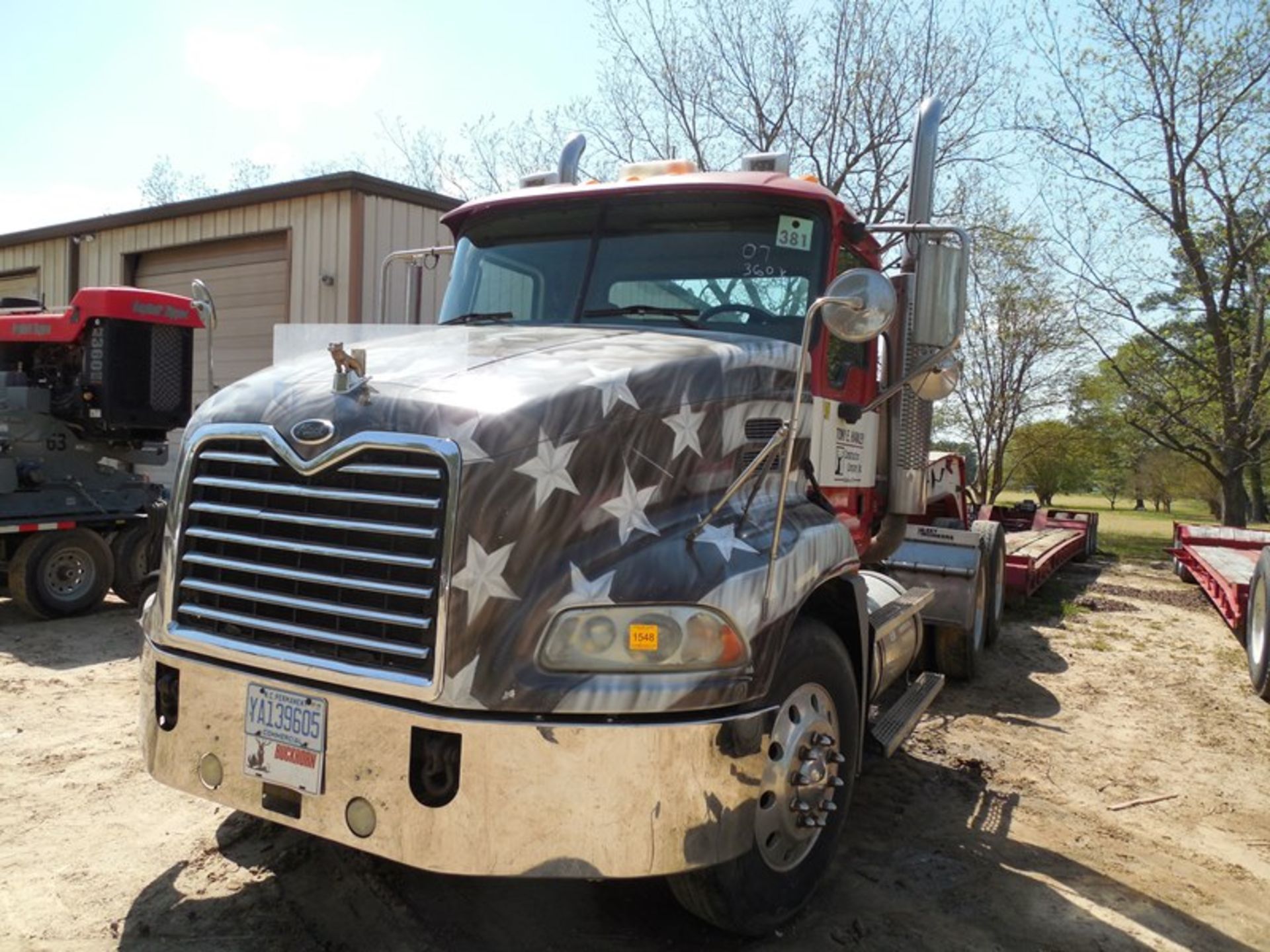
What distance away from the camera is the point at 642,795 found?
2.42 metres

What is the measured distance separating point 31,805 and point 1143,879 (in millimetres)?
4615

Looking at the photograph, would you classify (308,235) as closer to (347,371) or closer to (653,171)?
(653,171)

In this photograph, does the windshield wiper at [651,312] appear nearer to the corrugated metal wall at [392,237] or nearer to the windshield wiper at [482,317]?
the windshield wiper at [482,317]

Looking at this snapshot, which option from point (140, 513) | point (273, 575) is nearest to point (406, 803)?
point (273, 575)

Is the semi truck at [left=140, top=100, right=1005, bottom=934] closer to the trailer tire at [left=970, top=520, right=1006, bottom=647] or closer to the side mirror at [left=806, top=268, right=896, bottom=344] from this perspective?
the side mirror at [left=806, top=268, right=896, bottom=344]

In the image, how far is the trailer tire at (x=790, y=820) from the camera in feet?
9.11

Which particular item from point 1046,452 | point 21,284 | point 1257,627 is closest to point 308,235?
point 21,284

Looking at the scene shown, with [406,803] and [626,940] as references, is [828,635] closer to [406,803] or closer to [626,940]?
[626,940]

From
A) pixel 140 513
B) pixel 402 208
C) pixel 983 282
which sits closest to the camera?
pixel 140 513

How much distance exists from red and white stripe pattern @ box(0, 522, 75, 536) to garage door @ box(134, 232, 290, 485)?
502cm

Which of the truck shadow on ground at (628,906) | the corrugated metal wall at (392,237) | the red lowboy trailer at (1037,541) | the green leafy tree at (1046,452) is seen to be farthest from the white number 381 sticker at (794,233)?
the green leafy tree at (1046,452)

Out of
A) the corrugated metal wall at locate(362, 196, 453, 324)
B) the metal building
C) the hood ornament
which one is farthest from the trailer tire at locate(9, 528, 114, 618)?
the hood ornament

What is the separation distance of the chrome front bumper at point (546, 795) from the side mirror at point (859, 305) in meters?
1.31

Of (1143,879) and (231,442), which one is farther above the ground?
(231,442)
